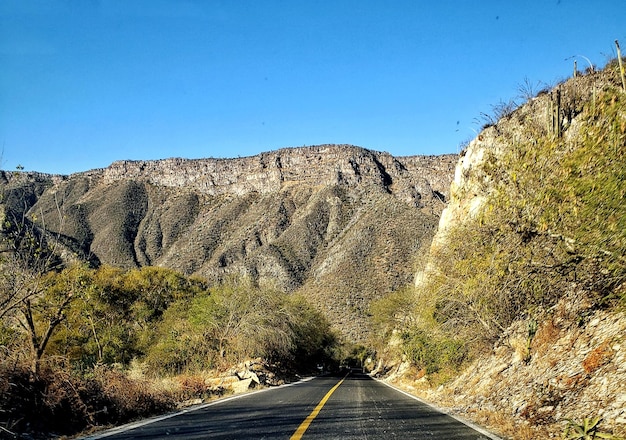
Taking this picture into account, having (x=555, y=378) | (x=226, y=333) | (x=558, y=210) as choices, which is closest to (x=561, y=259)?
(x=558, y=210)

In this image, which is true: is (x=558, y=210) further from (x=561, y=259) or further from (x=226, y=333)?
(x=226, y=333)

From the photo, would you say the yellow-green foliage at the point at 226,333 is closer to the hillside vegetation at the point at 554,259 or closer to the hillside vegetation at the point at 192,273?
the hillside vegetation at the point at 192,273

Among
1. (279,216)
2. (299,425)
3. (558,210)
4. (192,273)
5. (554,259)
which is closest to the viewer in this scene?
(558,210)

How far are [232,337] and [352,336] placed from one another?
47563 millimetres

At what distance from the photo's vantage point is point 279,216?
4040 inches

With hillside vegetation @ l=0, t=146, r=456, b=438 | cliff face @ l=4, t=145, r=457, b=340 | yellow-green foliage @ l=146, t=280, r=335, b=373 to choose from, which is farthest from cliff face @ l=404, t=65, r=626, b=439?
cliff face @ l=4, t=145, r=457, b=340

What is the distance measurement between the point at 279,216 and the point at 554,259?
95509 millimetres

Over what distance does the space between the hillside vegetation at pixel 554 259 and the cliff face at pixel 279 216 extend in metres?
29.7

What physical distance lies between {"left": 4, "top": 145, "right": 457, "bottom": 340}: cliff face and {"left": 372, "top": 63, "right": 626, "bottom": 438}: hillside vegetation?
2971cm

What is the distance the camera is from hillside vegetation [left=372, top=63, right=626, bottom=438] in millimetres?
5738

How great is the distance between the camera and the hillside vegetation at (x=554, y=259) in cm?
574

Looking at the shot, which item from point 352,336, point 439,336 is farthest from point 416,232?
point 439,336

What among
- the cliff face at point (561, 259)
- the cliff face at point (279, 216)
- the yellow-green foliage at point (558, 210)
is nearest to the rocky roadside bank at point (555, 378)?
the cliff face at point (561, 259)

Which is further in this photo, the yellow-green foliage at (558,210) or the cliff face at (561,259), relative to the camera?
the cliff face at (561,259)
